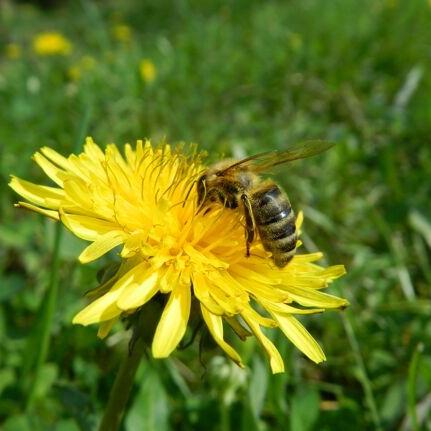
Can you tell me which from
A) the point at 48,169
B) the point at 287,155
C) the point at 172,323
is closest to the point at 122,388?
the point at 172,323

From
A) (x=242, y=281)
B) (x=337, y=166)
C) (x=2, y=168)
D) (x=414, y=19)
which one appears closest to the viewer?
(x=242, y=281)

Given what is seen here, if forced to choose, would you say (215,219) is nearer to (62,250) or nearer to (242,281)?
(242,281)

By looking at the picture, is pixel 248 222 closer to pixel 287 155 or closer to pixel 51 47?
pixel 287 155

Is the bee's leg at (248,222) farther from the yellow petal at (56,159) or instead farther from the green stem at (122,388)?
the yellow petal at (56,159)

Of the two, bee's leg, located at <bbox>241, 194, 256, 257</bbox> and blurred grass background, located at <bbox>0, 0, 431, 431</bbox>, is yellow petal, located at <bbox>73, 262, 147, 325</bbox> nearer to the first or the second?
bee's leg, located at <bbox>241, 194, 256, 257</bbox>

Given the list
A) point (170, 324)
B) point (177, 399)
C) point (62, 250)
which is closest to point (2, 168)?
point (62, 250)

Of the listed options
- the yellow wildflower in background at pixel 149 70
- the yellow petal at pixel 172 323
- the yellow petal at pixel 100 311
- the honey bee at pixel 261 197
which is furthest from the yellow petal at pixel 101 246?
the yellow wildflower in background at pixel 149 70
